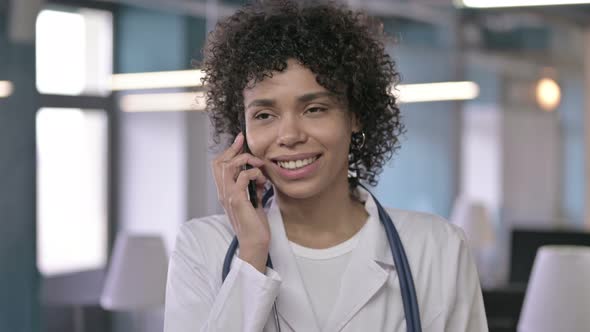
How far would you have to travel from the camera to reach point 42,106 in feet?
13.5

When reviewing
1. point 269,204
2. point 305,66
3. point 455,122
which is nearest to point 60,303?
point 269,204

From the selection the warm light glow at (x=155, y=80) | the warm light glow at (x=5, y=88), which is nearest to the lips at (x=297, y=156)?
the warm light glow at (x=5, y=88)

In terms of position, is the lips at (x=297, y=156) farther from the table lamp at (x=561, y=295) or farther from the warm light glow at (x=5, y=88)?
the warm light glow at (x=5, y=88)

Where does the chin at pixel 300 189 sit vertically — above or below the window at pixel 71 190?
above

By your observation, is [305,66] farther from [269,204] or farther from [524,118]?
[524,118]

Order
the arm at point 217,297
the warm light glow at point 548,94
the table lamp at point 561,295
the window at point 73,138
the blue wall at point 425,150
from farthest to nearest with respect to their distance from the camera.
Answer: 1. the warm light glow at point 548,94
2. the blue wall at point 425,150
3. the window at point 73,138
4. the table lamp at point 561,295
5. the arm at point 217,297

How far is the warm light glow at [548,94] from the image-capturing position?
31.5 feet

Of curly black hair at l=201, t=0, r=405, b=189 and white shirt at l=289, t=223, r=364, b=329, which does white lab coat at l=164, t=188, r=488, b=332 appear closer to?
white shirt at l=289, t=223, r=364, b=329

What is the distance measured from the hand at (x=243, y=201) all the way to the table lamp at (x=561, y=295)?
5.63 ft

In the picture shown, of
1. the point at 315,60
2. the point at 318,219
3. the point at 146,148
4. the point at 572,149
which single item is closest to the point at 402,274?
the point at 318,219

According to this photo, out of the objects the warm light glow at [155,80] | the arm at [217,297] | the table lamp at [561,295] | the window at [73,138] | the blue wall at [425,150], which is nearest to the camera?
the arm at [217,297]

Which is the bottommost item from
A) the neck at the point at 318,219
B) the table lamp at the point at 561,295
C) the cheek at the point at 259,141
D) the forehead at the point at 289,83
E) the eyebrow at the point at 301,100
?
the table lamp at the point at 561,295

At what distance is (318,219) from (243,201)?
18 cm

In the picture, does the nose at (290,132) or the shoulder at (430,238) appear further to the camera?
the shoulder at (430,238)
